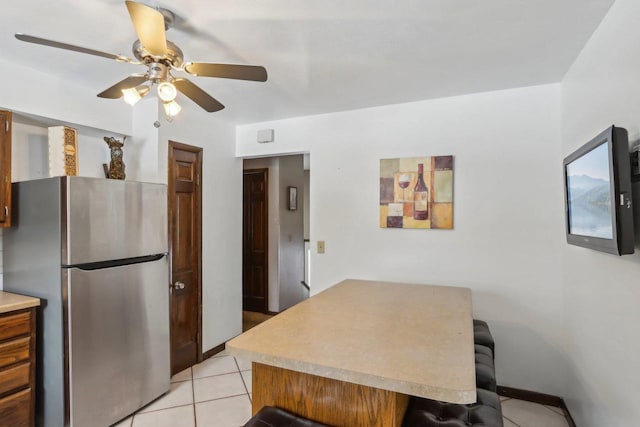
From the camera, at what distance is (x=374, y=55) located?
2.12m

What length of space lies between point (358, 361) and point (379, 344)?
0.66 feet

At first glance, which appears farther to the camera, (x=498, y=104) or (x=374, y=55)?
(x=498, y=104)

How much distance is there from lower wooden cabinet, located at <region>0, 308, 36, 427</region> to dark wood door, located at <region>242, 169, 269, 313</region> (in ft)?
9.34

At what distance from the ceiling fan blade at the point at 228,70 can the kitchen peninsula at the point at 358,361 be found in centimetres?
119

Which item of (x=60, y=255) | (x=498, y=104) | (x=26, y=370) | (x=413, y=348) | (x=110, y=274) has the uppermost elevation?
(x=498, y=104)

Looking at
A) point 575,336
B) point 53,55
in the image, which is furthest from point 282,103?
point 575,336

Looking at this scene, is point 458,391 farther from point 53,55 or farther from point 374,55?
point 53,55

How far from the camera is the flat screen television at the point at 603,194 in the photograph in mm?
1334

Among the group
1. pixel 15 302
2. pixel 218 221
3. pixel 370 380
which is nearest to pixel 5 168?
pixel 15 302

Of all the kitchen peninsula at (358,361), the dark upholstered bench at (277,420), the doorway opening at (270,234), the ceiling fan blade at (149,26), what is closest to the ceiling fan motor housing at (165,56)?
the ceiling fan blade at (149,26)

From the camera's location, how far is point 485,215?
8.97 feet

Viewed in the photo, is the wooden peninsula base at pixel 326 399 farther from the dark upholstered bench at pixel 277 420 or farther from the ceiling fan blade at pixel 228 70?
the ceiling fan blade at pixel 228 70

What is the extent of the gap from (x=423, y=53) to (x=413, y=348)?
169cm

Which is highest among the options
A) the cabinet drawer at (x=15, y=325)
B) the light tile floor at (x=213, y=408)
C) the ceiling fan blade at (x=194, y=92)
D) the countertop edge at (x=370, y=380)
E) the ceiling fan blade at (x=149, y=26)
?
the ceiling fan blade at (x=149, y=26)
